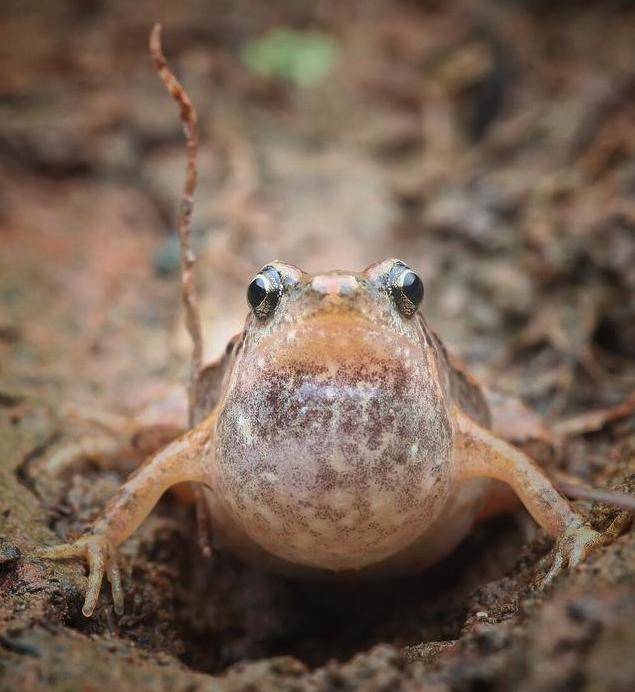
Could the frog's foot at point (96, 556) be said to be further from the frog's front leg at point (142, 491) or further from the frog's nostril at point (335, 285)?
the frog's nostril at point (335, 285)

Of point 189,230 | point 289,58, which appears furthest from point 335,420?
point 289,58

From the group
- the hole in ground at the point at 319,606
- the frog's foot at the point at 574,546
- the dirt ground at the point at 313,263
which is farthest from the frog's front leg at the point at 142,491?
the frog's foot at the point at 574,546

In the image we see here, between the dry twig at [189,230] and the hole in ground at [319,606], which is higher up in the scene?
the dry twig at [189,230]

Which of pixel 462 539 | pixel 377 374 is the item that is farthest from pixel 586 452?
pixel 377 374

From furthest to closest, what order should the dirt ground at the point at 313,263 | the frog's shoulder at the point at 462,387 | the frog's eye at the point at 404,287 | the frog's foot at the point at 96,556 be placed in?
the frog's shoulder at the point at 462,387
the frog's foot at the point at 96,556
the frog's eye at the point at 404,287
the dirt ground at the point at 313,263

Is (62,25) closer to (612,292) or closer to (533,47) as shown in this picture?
(533,47)

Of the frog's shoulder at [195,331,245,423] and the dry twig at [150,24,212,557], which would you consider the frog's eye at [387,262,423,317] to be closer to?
the frog's shoulder at [195,331,245,423]
